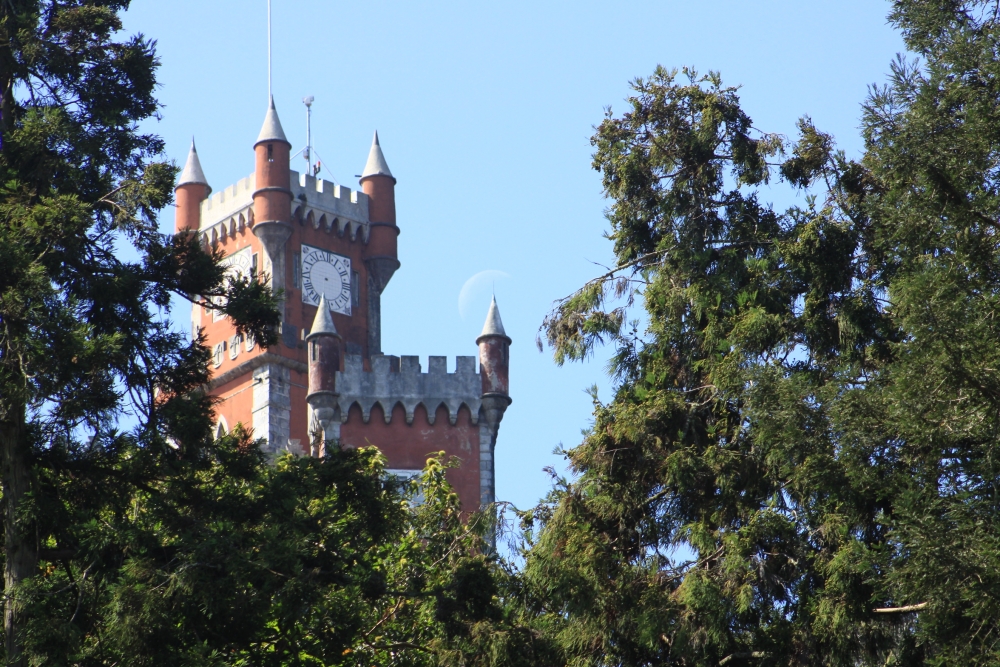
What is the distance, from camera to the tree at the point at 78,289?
1342cm

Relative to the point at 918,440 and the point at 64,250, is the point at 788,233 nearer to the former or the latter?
the point at 918,440

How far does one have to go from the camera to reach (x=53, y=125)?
1490cm

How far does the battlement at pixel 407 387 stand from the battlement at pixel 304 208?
651 cm

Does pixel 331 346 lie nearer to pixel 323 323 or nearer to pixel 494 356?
pixel 323 323

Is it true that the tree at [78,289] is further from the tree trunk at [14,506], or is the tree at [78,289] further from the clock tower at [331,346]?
the clock tower at [331,346]

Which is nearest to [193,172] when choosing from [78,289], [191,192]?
[191,192]

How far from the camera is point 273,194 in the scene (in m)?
52.8

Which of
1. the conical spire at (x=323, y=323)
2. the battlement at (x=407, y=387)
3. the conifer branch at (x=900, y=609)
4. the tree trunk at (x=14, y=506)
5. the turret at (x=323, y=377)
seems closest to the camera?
the tree trunk at (x=14, y=506)

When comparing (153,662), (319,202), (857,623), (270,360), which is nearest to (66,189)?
(153,662)

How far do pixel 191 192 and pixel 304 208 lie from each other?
481 centimetres

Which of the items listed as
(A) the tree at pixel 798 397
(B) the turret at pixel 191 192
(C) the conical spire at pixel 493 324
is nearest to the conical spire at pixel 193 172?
(B) the turret at pixel 191 192

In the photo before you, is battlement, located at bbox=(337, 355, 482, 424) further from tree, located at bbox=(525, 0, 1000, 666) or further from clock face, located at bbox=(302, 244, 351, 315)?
tree, located at bbox=(525, 0, 1000, 666)

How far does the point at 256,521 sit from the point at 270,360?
35.3 meters

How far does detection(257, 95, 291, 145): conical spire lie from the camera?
53406 mm
